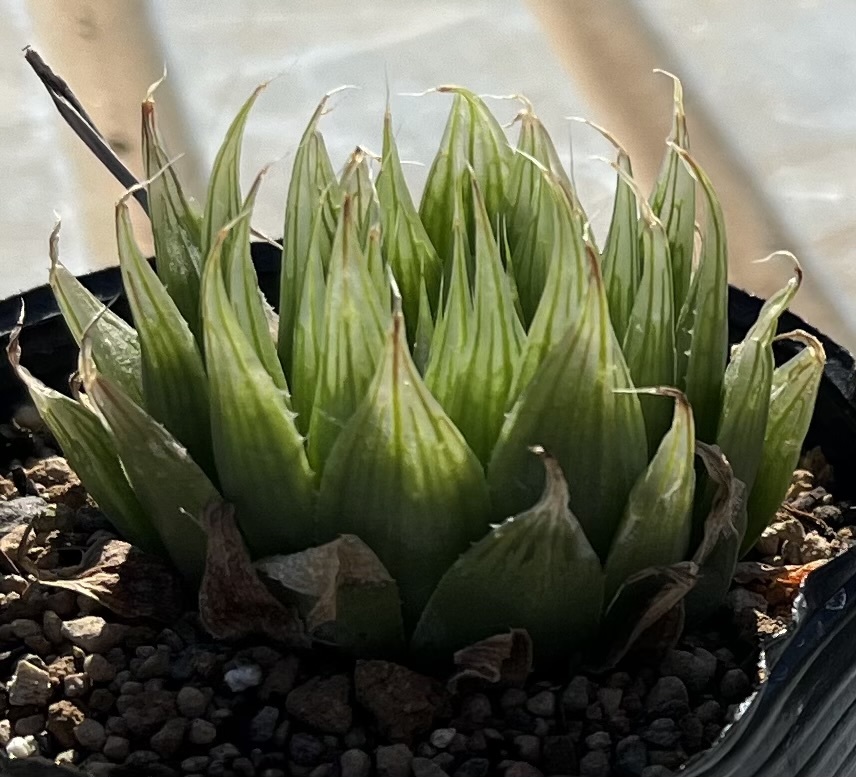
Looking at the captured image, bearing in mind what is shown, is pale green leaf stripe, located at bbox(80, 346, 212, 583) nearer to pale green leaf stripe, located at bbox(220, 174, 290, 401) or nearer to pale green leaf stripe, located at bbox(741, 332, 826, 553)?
pale green leaf stripe, located at bbox(220, 174, 290, 401)

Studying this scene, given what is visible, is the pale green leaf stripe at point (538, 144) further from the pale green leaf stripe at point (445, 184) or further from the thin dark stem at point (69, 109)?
the thin dark stem at point (69, 109)

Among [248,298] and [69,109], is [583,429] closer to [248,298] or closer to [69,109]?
[248,298]

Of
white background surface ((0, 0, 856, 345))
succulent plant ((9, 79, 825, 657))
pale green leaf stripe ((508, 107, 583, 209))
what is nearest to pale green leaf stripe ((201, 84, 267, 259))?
succulent plant ((9, 79, 825, 657))

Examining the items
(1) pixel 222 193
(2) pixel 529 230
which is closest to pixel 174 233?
(1) pixel 222 193

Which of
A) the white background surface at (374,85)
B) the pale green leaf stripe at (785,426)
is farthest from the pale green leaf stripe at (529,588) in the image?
the white background surface at (374,85)

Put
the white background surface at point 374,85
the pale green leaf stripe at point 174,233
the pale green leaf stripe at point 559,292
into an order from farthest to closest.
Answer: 1. the white background surface at point 374,85
2. the pale green leaf stripe at point 174,233
3. the pale green leaf stripe at point 559,292

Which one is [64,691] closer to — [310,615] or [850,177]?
[310,615]

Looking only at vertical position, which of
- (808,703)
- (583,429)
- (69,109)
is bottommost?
(808,703)
